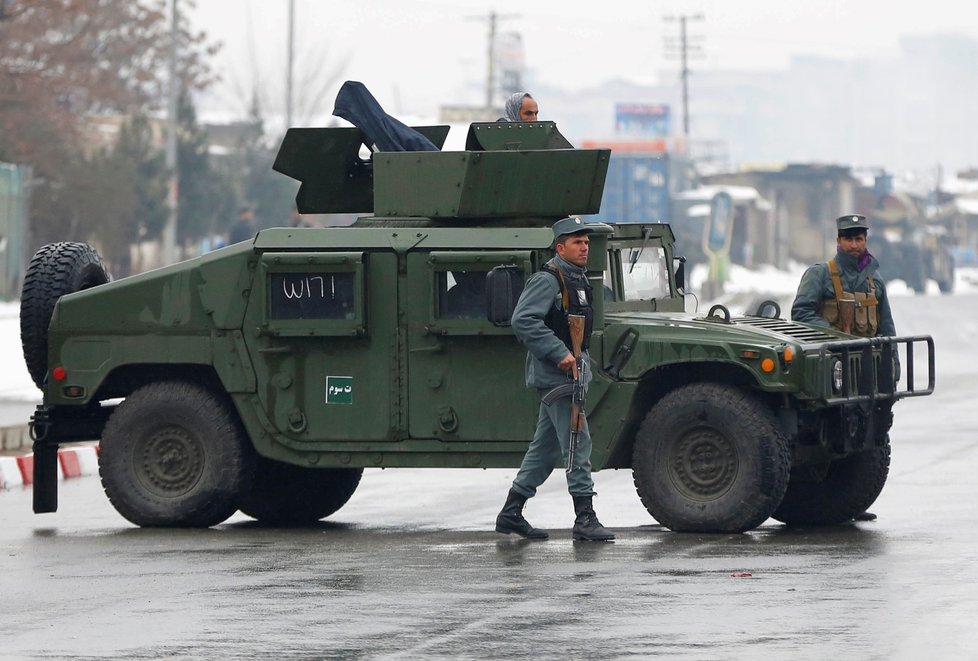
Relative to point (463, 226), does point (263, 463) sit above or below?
below

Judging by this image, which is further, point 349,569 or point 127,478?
point 127,478

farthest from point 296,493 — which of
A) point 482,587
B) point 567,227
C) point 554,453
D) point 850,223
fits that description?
point 482,587

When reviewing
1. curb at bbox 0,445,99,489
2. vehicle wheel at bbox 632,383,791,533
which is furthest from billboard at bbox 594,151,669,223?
vehicle wheel at bbox 632,383,791,533

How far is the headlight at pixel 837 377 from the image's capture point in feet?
39.1

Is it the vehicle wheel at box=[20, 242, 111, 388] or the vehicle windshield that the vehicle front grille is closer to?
the vehicle windshield

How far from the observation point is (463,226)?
1273 centimetres

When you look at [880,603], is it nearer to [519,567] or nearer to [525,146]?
[519,567]

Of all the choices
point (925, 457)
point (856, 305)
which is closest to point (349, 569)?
point (856, 305)

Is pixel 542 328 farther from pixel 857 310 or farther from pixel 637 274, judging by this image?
pixel 857 310

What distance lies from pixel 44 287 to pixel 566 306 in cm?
346

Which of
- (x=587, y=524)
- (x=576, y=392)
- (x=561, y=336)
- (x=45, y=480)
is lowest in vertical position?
(x=587, y=524)

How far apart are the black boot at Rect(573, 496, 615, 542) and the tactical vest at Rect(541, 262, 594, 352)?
80cm

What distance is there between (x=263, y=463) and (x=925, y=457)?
6.85 metres

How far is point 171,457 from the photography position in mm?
12727
